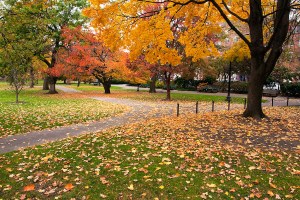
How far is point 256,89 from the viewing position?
11586 millimetres

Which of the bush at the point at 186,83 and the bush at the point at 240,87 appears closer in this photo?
the bush at the point at 240,87

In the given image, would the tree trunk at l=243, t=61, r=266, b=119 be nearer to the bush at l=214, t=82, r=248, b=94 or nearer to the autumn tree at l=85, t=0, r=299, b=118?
the autumn tree at l=85, t=0, r=299, b=118

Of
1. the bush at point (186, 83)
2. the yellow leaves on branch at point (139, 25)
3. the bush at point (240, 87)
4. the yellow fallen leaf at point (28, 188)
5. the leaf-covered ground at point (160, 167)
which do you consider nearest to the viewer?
the leaf-covered ground at point (160, 167)

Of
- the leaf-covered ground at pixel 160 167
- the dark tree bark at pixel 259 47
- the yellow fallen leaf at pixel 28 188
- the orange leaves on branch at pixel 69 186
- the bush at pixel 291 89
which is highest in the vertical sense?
the dark tree bark at pixel 259 47

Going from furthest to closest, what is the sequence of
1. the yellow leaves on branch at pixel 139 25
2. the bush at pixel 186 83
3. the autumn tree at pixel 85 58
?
the bush at pixel 186 83, the autumn tree at pixel 85 58, the yellow leaves on branch at pixel 139 25

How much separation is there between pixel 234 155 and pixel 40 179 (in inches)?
187

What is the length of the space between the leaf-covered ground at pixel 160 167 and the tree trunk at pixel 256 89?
2.69m

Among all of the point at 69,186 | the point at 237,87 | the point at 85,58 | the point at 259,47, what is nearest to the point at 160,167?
the point at 69,186

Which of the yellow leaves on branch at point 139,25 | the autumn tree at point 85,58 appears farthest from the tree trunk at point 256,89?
the autumn tree at point 85,58

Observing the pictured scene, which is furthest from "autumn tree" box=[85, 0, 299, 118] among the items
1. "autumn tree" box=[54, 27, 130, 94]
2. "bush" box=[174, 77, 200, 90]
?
"bush" box=[174, 77, 200, 90]

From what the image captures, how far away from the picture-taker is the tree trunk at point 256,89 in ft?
37.5

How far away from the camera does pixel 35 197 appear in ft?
15.0

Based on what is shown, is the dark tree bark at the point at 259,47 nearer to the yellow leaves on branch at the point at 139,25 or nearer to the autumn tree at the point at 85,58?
the yellow leaves on branch at the point at 139,25

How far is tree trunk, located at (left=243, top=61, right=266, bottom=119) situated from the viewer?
1142 centimetres
